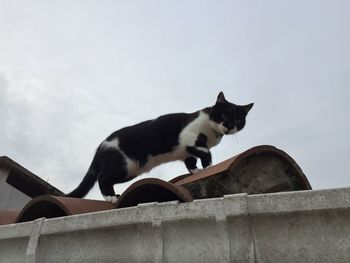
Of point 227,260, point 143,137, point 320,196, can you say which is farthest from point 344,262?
point 143,137

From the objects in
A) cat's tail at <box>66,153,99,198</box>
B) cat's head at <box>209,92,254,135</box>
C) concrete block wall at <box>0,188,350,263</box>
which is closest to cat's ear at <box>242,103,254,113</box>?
cat's head at <box>209,92,254,135</box>

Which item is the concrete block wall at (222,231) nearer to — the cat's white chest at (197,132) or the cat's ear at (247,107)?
the cat's white chest at (197,132)

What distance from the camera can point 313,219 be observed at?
6.26ft

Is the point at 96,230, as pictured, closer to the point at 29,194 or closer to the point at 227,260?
the point at 227,260

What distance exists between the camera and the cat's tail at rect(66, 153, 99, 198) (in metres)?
4.33

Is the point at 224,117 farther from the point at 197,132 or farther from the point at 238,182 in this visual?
the point at 238,182

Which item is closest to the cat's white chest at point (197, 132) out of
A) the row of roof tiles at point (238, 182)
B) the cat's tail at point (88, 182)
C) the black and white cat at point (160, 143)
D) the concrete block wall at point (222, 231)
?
the black and white cat at point (160, 143)

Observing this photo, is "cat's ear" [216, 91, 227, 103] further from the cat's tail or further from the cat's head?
the cat's tail

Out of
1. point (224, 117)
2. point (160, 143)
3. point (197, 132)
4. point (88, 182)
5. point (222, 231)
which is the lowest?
point (222, 231)

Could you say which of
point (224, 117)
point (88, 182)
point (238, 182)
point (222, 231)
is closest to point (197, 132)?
point (224, 117)

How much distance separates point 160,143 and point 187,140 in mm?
286

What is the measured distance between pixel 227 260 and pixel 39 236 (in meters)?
1.16

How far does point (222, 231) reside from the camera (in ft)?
6.52

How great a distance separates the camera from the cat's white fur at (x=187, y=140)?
14.0 feet
